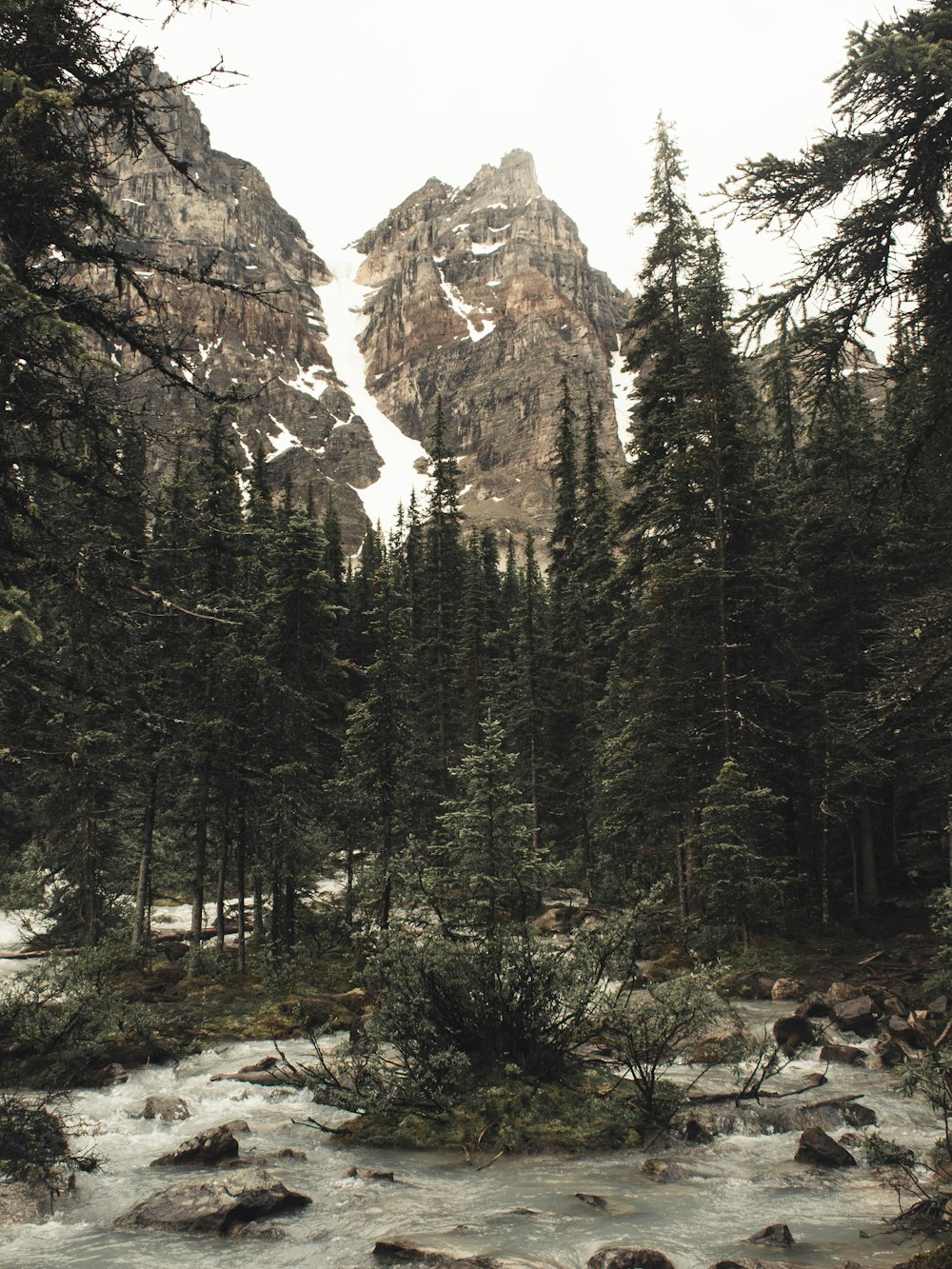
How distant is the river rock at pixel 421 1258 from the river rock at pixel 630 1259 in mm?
803

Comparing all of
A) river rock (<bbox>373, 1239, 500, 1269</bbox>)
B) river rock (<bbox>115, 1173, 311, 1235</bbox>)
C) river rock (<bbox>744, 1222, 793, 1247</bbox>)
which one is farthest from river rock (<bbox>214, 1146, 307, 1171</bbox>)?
river rock (<bbox>744, 1222, 793, 1247</bbox>)

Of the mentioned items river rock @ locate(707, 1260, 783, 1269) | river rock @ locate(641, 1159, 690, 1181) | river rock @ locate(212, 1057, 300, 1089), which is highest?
river rock @ locate(707, 1260, 783, 1269)

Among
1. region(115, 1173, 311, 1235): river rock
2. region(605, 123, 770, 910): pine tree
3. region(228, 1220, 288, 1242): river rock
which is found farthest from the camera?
region(605, 123, 770, 910): pine tree

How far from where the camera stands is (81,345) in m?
6.63

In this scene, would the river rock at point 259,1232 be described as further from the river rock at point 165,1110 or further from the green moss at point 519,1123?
the river rock at point 165,1110

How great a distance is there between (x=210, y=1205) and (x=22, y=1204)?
1.92 meters

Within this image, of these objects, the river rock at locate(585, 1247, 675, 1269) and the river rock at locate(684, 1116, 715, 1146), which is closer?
the river rock at locate(585, 1247, 675, 1269)

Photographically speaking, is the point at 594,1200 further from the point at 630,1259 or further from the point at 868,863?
the point at 868,863

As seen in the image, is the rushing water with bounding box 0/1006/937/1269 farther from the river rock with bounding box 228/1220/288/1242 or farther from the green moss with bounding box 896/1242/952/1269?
the green moss with bounding box 896/1242/952/1269

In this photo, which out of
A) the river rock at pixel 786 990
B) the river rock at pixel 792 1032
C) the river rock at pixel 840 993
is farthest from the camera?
the river rock at pixel 786 990

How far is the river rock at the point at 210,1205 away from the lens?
7566 mm

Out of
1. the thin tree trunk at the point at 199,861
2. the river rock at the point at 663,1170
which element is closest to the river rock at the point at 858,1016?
the river rock at the point at 663,1170

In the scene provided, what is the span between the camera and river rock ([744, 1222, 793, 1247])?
6.72 m

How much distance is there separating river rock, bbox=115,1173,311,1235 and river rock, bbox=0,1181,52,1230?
0.80 m
